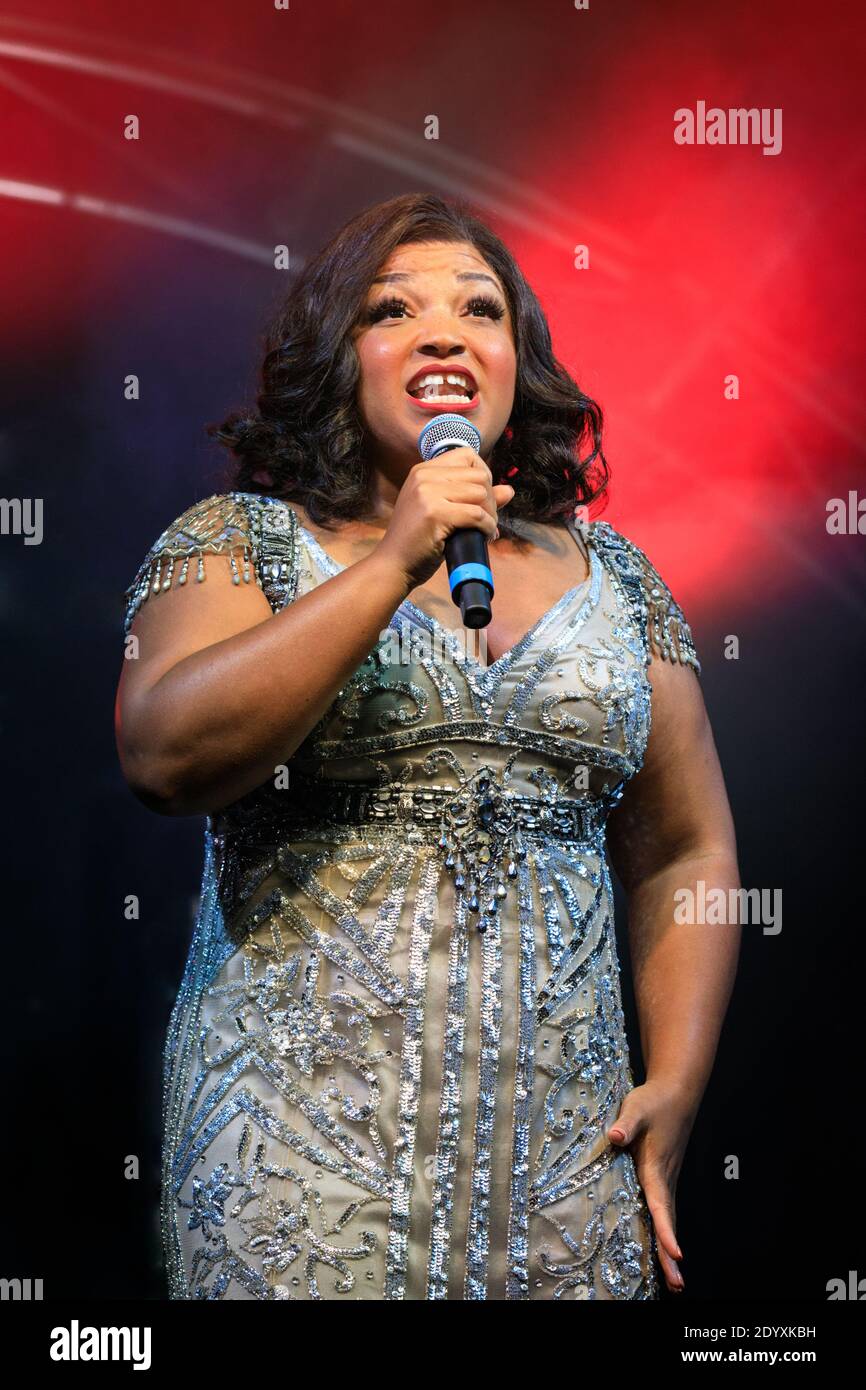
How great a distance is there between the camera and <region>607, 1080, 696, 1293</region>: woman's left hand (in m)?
1.62

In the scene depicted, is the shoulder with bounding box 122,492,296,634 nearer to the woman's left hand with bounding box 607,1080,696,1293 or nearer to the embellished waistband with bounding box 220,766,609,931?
the embellished waistband with bounding box 220,766,609,931

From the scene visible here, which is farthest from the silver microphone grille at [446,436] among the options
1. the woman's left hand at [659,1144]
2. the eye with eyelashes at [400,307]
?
the woman's left hand at [659,1144]

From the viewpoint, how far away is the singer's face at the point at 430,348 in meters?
1.71

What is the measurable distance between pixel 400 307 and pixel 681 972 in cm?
80

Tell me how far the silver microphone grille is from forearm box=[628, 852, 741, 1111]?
55 cm

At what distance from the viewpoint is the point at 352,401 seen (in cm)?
180

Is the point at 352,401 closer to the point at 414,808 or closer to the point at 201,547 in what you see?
the point at 201,547

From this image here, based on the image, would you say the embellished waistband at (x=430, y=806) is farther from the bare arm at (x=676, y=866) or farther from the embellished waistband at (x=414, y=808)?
the bare arm at (x=676, y=866)

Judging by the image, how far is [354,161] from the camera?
232 centimetres

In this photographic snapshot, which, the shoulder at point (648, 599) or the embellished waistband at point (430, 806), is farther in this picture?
the shoulder at point (648, 599)

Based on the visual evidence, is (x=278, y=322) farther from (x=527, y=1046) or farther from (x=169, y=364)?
(x=527, y=1046)

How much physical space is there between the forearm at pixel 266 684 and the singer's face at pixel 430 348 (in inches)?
12.5

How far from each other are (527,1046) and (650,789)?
14.8 inches

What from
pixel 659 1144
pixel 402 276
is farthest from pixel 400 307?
pixel 659 1144
